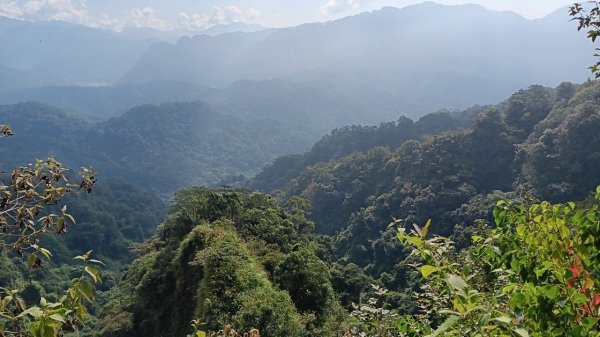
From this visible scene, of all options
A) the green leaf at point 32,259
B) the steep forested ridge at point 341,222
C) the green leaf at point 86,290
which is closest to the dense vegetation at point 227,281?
the steep forested ridge at point 341,222

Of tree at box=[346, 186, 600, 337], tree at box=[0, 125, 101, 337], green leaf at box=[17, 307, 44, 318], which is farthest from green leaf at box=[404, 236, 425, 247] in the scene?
green leaf at box=[17, 307, 44, 318]

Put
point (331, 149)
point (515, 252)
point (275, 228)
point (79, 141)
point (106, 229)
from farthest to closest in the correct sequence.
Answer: point (79, 141) < point (331, 149) < point (106, 229) < point (275, 228) < point (515, 252)

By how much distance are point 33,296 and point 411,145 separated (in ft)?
137

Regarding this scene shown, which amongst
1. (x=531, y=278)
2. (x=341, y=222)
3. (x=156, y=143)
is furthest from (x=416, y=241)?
(x=156, y=143)

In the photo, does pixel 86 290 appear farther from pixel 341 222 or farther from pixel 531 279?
Result: pixel 341 222

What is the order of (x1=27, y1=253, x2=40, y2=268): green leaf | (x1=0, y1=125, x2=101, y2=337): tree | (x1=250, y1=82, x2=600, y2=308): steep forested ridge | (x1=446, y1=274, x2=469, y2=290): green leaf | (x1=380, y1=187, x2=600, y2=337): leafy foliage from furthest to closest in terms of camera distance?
(x1=250, y1=82, x2=600, y2=308): steep forested ridge
(x1=27, y1=253, x2=40, y2=268): green leaf
(x1=0, y1=125, x2=101, y2=337): tree
(x1=380, y1=187, x2=600, y2=337): leafy foliage
(x1=446, y1=274, x2=469, y2=290): green leaf

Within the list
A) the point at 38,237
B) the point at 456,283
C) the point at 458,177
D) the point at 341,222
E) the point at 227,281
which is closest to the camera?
the point at 456,283

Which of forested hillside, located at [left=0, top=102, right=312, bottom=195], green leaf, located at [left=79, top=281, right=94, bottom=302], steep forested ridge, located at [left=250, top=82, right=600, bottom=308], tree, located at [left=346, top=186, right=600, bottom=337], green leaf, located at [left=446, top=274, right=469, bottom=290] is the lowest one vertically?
forested hillside, located at [left=0, top=102, right=312, bottom=195]

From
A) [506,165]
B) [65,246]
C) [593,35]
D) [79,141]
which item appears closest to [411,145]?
[506,165]

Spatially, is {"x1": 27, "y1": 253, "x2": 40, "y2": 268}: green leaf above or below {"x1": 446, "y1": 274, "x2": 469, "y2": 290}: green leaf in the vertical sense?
below

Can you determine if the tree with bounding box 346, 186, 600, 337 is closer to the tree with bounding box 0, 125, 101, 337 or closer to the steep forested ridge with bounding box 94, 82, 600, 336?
the steep forested ridge with bounding box 94, 82, 600, 336

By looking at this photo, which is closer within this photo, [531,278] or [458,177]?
[531,278]

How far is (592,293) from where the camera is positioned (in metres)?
2.22

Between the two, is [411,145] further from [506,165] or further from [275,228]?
[275,228]
